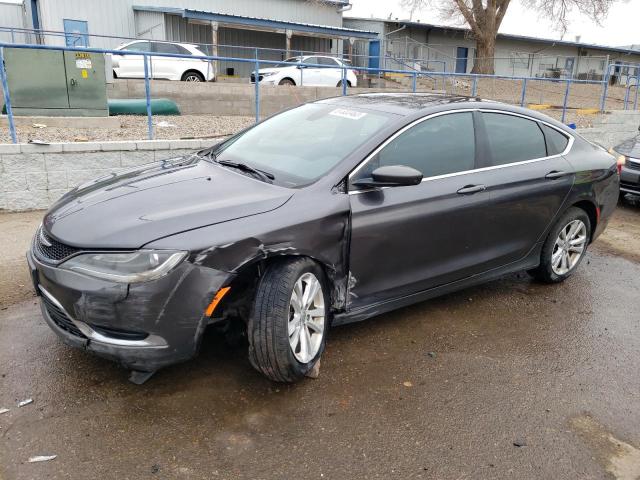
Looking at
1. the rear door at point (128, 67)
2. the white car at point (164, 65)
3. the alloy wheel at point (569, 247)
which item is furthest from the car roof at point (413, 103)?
the rear door at point (128, 67)

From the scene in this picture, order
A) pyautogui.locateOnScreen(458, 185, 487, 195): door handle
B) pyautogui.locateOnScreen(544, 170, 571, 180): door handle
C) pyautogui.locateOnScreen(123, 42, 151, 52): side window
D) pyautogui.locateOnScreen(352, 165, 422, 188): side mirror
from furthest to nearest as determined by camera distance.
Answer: pyautogui.locateOnScreen(123, 42, 151, 52): side window → pyautogui.locateOnScreen(544, 170, 571, 180): door handle → pyautogui.locateOnScreen(458, 185, 487, 195): door handle → pyautogui.locateOnScreen(352, 165, 422, 188): side mirror

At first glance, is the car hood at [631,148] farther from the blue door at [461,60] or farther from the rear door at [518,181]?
the blue door at [461,60]

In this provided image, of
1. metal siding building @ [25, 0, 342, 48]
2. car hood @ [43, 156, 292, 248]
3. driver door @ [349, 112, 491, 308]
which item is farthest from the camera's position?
metal siding building @ [25, 0, 342, 48]

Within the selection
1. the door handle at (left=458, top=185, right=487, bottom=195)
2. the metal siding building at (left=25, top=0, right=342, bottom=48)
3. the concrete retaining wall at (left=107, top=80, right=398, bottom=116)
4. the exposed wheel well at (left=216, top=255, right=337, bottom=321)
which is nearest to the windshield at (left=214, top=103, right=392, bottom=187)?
the exposed wheel well at (left=216, top=255, right=337, bottom=321)

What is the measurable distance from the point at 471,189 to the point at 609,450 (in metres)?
1.82

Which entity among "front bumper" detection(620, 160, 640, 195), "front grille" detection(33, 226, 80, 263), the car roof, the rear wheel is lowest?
"front bumper" detection(620, 160, 640, 195)

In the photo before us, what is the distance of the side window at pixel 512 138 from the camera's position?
4090mm

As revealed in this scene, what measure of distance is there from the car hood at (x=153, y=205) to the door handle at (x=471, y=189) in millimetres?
1334

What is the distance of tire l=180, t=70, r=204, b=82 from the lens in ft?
52.8

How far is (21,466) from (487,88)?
1602 centimetres

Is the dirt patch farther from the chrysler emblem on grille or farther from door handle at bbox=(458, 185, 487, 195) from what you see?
door handle at bbox=(458, 185, 487, 195)

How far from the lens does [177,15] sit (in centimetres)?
2345

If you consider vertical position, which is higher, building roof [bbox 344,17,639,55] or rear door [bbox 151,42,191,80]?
building roof [bbox 344,17,639,55]

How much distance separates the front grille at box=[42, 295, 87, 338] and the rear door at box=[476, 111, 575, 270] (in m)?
2.70
